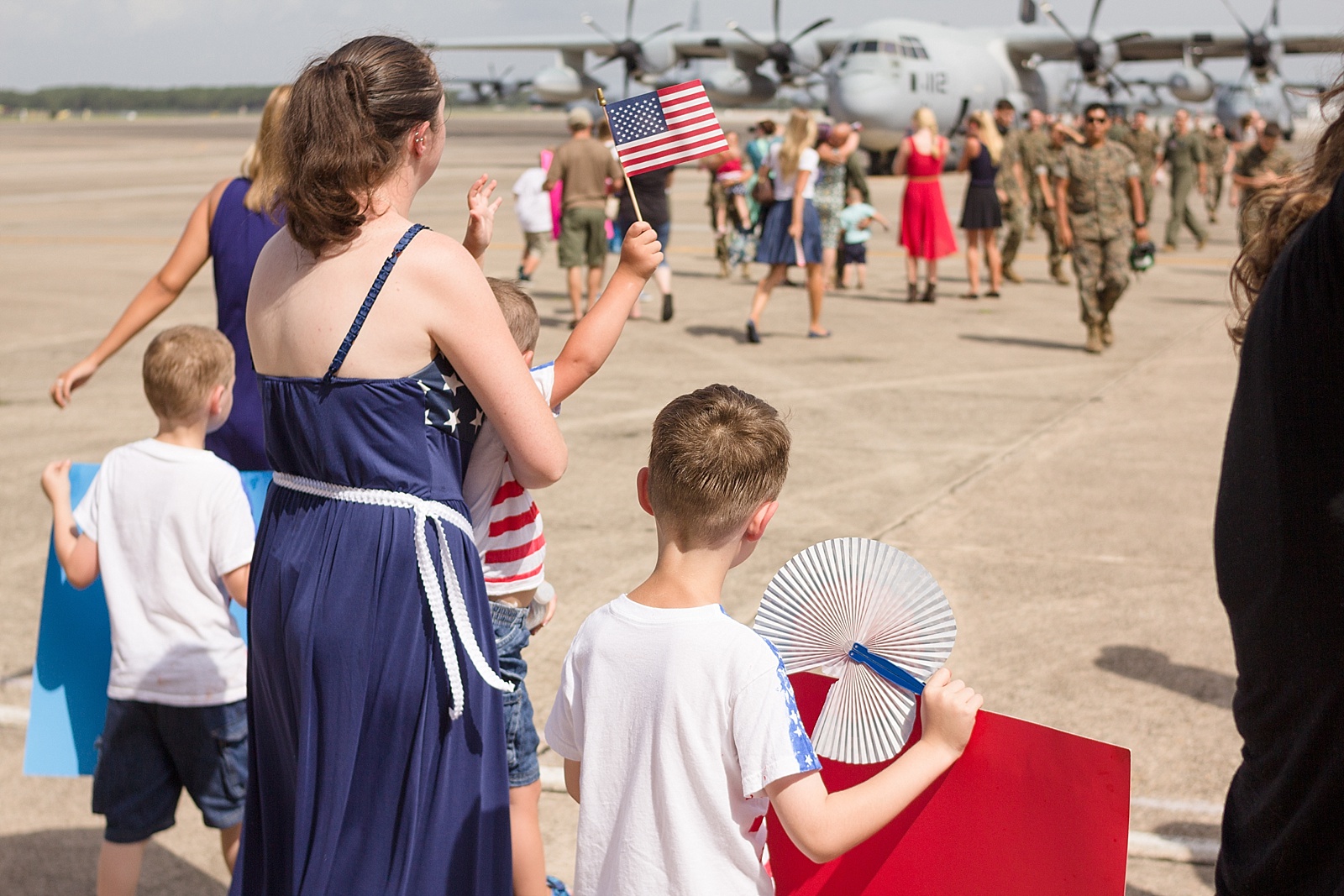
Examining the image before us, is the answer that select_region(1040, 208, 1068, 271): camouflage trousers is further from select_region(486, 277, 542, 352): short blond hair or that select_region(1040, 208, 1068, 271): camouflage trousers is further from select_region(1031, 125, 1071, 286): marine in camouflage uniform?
select_region(486, 277, 542, 352): short blond hair

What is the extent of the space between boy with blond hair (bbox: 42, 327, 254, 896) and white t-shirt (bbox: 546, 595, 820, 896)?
1.24 metres

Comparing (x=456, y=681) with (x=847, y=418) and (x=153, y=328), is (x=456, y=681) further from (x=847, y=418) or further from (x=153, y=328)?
(x=153, y=328)

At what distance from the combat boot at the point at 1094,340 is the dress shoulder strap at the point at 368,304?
9408 mm

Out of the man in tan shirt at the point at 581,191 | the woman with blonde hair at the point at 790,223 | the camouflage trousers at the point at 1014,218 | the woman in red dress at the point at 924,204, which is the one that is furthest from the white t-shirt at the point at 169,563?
the camouflage trousers at the point at 1014,218

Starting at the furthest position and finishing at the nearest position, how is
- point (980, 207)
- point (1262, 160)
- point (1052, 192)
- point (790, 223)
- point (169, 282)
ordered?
point (1052, 192) < point (980, 207) < point (1262, 160) < point (790, 223) < point (169, 282)

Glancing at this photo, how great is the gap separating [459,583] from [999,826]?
0.93 m

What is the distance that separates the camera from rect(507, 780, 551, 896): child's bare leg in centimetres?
255

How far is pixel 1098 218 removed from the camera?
10.1 m

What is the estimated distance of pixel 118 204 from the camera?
83.8 feet

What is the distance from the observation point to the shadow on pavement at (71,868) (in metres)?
3.14

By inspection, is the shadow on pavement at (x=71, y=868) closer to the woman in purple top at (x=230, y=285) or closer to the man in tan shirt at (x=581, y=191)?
the woman in purple top at (x=230, y=285)

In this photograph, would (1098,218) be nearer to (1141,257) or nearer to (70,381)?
(1141,257)

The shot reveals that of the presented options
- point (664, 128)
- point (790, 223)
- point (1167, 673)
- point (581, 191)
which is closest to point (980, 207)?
point (790, 223)

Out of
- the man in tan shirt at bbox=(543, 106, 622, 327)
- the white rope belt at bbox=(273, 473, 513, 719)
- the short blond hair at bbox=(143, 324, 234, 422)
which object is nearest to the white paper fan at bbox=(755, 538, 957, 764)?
the white rope belt at bbox=(273, 473, 513, 719)
